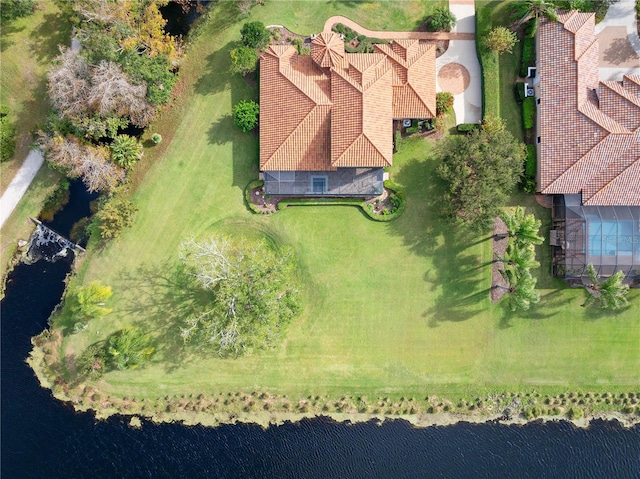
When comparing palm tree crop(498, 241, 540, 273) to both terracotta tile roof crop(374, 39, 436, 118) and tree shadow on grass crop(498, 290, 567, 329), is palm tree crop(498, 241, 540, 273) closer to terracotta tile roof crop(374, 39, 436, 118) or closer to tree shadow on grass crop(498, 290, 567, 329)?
tree shadow on grass crop(498, 290, 567, 329)

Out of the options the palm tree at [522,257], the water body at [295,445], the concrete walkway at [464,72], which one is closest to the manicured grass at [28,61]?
the water body at [295,445]

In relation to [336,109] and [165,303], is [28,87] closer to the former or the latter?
[165,303]

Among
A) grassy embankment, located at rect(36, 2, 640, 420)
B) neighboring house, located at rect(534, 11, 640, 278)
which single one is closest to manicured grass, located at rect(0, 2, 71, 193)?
grassy embankment, located at rect(36, 2, 640, 420)

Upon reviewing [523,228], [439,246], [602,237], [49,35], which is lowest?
[439,246]

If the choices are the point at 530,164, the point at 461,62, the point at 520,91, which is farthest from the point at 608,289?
the point at 461,62

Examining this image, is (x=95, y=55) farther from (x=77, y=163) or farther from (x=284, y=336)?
(x=284, y=336)

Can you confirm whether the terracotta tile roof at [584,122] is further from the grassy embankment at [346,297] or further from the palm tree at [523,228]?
the grassy embankment at [346,297]

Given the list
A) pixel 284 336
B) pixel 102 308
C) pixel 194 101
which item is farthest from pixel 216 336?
pixel 194 101
